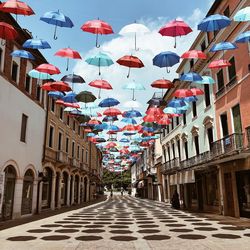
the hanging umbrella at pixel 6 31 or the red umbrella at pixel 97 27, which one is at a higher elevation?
the red umbrella at pixel 97 27

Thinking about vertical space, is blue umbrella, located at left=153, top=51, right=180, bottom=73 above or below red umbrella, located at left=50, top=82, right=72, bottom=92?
above

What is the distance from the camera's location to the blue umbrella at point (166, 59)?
1231 cm

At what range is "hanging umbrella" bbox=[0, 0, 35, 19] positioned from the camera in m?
9.33

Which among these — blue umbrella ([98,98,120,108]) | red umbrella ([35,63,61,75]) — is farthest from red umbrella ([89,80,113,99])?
blue umbrella ([98,98,120,108])

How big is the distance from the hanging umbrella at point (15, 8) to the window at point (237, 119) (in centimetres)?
1298

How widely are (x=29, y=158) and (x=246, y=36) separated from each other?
48.8 ft

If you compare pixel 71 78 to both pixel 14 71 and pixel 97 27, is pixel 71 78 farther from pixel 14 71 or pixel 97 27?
pixel 14 71

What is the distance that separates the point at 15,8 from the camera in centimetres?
936

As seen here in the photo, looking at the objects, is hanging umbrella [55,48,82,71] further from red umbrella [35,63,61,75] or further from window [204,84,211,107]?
window [204,84,211,107]

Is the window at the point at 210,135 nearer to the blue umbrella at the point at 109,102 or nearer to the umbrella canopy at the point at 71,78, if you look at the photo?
the blue umbrella at the point at 109,102

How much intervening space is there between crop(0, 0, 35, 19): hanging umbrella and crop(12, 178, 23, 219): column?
10.9m

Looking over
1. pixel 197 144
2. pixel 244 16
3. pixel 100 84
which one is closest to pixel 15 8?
pixel 100 84

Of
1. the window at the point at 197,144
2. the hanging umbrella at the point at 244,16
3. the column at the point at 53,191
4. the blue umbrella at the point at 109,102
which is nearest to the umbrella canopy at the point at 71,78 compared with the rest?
the blue umbrella at the point at 109,102

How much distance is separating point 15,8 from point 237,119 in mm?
13587
